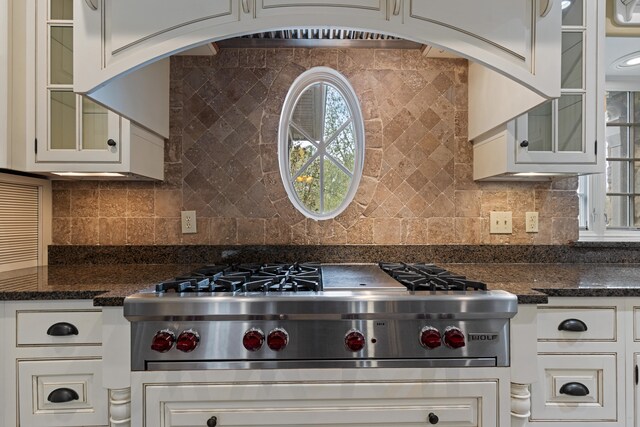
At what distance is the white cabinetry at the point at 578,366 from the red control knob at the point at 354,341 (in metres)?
0.67

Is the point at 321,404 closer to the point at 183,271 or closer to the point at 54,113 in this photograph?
the point at 183,271

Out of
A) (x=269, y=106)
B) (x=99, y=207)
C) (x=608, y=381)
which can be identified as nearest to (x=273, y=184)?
(x=269, y=106)

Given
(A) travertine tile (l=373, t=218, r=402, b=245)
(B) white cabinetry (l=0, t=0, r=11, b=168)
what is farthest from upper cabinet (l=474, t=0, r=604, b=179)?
(B) white cabinetry (l=0, t=0, r=11, b=168)

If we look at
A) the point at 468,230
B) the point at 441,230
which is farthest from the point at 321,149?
the point at 468,230

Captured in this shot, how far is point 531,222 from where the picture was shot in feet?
6.40

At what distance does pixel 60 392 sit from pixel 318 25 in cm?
154

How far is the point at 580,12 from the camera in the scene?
5.29 feet

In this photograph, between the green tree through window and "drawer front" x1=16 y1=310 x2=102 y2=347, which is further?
the green tree through window

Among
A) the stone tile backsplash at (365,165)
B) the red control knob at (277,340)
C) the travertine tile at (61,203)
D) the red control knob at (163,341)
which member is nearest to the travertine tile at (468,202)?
the stone tile backsplash at (365,165)

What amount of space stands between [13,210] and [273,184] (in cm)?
123

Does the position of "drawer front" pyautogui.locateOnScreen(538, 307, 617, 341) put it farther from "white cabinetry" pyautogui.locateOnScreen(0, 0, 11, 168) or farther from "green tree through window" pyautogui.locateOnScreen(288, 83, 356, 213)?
"white cabinetry" pyautogui.locateOnScreen(0, 0, 11, 168)

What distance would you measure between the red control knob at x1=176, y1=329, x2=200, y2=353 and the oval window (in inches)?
42.7

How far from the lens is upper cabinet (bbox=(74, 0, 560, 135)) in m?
1.16

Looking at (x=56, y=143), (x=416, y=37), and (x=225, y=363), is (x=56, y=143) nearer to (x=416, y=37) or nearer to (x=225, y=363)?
(x=225, y=363)
